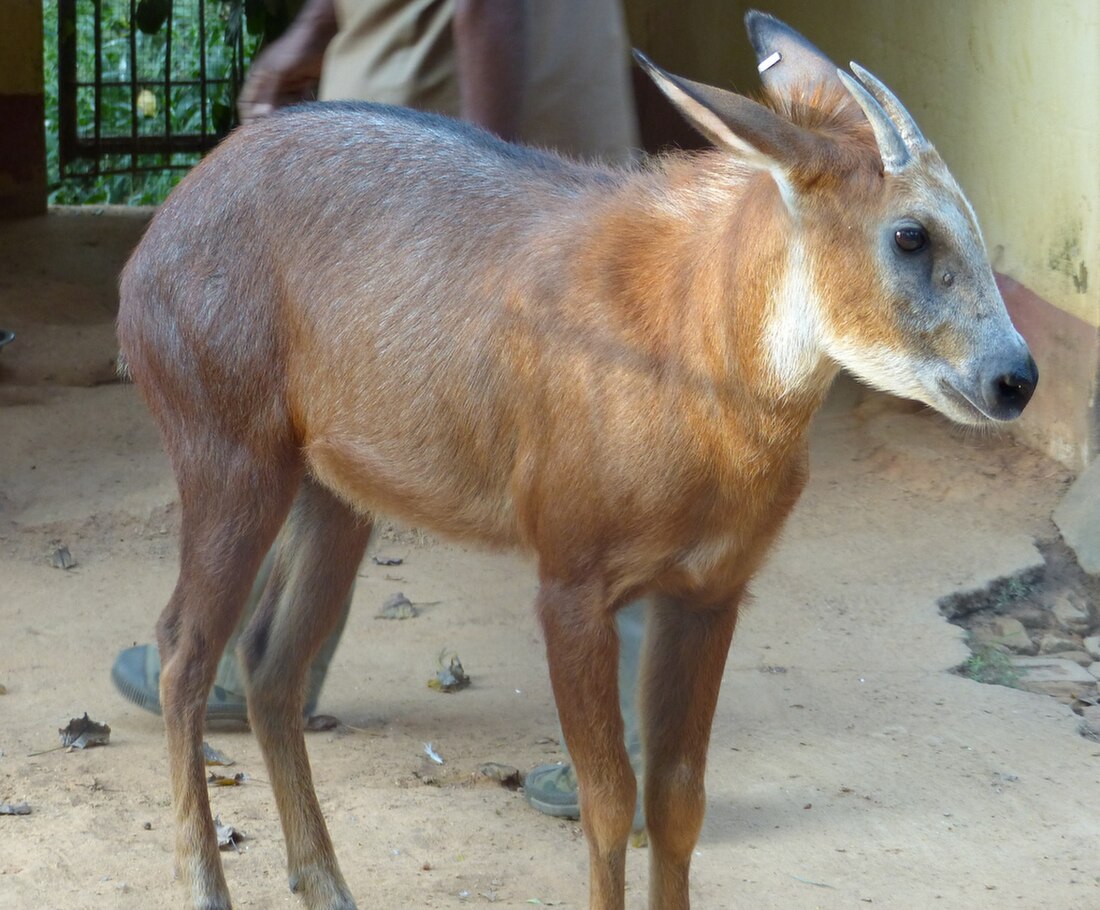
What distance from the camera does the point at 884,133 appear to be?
104 inches

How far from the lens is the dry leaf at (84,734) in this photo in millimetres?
4266

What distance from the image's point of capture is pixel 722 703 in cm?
477

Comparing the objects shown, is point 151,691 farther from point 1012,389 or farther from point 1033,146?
point 1033,146

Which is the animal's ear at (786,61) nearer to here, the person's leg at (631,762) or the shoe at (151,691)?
the person's leg at (631,762)

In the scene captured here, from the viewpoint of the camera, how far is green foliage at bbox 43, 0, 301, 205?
12.5m

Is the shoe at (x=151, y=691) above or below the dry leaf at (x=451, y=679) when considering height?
above

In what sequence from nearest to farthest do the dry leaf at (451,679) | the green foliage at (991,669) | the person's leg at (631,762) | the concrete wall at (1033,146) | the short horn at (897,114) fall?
the short horn at (897,114) < the person's leg at (631,762) < the dry leaf at (451,679) < the green foliage at (991,669) < the concrete wall at (1033,146)

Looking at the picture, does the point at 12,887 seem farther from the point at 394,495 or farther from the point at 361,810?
the point at 394,495

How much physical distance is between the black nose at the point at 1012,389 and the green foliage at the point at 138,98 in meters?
10.2

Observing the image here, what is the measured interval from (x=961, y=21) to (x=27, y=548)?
477cm

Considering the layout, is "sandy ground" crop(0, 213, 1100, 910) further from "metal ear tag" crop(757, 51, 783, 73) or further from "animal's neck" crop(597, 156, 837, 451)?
"metal ear tag" crop(757, 51, 783, 73)

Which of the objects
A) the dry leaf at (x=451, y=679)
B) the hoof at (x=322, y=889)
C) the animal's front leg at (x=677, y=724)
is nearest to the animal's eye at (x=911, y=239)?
the animal's front leg at (x=677, y=724)

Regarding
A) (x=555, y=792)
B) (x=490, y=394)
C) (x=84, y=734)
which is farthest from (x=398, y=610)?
(x=490, y=394)

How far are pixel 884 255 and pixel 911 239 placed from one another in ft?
0.18
